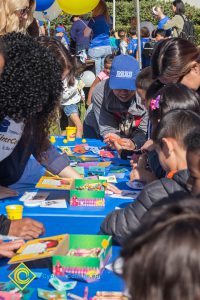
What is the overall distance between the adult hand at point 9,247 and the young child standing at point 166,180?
37cm

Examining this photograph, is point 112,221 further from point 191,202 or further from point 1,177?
point 191,202

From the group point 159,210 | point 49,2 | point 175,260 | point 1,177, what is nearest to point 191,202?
point 159,210

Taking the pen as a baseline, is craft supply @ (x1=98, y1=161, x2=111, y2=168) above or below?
below

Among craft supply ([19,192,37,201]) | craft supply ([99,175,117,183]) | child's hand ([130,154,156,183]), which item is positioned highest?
craft supply ([19,192,37,201])

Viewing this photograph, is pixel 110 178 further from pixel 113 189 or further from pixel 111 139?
pixel 111 139

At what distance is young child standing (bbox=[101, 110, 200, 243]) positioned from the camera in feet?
7.35

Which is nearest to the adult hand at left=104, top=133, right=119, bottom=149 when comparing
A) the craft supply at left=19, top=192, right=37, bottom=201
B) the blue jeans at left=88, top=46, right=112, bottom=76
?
the craft supply at left=19, top=192, right=37, bottom=201

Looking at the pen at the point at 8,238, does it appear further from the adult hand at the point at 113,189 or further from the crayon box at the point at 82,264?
the adult hand at the point at 113,189

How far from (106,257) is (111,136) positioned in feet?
6.60

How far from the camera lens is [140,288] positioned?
105 cm

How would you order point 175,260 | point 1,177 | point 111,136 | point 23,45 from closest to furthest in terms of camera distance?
point 175,260
point 23,45
point 1,177
point 111,136

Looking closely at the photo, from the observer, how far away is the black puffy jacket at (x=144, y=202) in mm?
2225

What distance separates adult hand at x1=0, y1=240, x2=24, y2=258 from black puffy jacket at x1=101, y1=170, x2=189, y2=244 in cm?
37

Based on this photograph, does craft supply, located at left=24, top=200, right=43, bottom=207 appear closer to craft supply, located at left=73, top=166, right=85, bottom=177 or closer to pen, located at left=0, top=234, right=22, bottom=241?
pen, located at left=0, top=234, right=22, bottom=241
